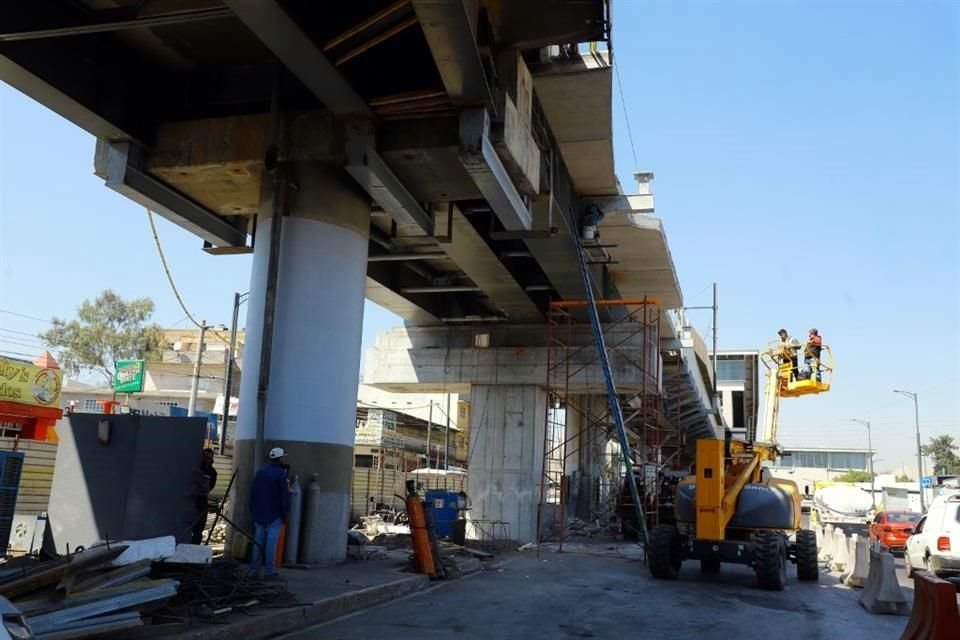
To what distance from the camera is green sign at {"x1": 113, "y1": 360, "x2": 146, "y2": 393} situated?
52906mm

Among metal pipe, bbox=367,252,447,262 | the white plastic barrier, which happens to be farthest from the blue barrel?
the white plastic barrier

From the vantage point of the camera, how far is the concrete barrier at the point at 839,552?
18.5 meters

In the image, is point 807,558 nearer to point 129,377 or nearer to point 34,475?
point 34,475

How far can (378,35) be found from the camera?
11.3m

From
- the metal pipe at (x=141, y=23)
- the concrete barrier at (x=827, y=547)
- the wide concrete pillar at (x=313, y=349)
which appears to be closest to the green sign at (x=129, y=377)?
the concrete barrier at (x=827, y=547)

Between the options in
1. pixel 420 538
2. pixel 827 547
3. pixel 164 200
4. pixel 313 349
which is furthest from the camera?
pixel 827 547

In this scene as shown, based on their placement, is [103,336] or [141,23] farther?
[103,336]

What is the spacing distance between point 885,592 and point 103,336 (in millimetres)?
59836

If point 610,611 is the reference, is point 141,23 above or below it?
above

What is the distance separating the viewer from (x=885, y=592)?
1225 centimetres

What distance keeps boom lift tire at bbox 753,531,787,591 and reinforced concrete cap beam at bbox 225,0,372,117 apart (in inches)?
391

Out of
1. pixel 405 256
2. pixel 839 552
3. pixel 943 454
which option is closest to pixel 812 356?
pixel 839 552

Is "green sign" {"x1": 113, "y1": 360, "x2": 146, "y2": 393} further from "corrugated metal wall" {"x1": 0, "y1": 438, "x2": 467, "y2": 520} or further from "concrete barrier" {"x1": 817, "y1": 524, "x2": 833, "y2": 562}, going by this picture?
"concrete barrier" {"x1": 817, "y1": 524, "x2": 833, "y2": 562}

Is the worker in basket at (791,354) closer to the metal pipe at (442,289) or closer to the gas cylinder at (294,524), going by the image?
the metal pipe at (442,289)
